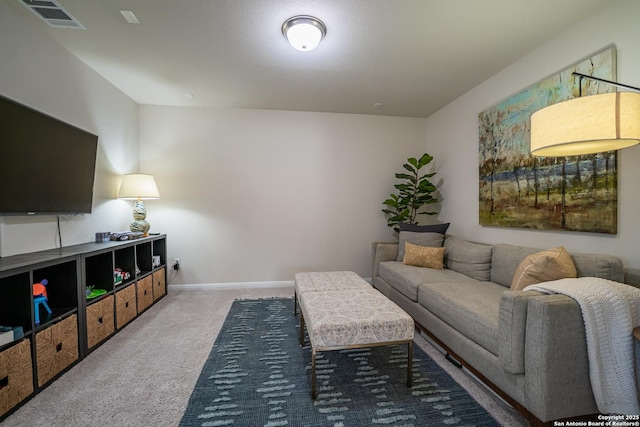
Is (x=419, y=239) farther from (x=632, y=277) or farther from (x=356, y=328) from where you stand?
(x=356, y=328)

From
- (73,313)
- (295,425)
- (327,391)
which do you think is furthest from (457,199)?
(73,313)

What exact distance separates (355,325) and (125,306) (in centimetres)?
230

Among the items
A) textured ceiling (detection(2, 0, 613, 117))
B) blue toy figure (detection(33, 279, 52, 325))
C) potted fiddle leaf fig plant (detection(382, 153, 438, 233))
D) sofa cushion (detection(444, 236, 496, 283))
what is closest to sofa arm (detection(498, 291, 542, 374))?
sofa cushion (detection(444, 236, 496, 283))

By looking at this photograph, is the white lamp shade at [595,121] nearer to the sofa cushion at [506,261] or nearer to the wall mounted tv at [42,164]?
the sofa cushion at [506,261]

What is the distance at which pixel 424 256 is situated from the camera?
292 centimetres

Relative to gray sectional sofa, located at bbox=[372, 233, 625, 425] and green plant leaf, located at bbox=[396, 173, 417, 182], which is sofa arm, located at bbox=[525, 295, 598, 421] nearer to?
gray sectional sofa, located at bbox=[372, 233, 625, 425]

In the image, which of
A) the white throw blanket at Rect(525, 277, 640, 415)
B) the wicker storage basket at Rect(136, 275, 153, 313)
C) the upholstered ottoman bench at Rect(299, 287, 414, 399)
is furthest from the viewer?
the wicker storage basket at Rect(136, 275, 153, 313)

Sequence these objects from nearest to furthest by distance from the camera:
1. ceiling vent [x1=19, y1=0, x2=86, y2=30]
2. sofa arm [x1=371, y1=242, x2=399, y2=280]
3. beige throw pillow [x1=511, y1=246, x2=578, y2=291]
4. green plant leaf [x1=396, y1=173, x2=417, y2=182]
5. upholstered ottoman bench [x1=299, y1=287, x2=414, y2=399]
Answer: upholstered ottoman bench [x1=299, y1=287, x2=414, y2=399] → beige throw pillow [x1=511, y1=246, x2=578, y2=291] → ceiling vent [x1=19, y1=0, x2=86, y2=30] → sofa arm [x1=371, y1=242, x2=399, y2=280] → green plant leaf [x1=396, y1=173, x2=417, y2=182]

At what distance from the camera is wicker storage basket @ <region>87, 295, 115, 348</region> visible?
2.05 metres

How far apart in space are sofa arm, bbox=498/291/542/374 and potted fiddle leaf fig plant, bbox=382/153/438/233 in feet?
7.54

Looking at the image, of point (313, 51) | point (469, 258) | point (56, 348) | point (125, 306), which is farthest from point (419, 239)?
point (56, 348)

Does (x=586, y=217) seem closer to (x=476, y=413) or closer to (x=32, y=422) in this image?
(x=476, y=413)

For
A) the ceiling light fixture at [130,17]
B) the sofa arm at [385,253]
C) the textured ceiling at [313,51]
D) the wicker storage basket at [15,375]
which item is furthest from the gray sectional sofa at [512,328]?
the ceiling light fixture at [130,17]

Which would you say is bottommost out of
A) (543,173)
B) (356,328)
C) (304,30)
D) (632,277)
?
(356,328)
